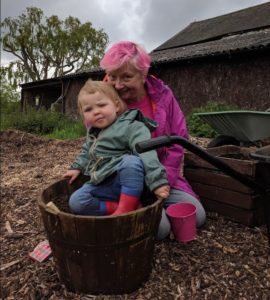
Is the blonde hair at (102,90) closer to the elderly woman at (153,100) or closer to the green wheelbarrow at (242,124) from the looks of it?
the elderly woman at (153,100)

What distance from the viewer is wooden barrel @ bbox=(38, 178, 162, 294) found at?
1.86 metres

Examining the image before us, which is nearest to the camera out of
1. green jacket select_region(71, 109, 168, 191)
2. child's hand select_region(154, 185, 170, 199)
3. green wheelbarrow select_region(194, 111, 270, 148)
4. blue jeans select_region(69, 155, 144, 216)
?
A: child's hand select_region(154, 185, 170, 199)

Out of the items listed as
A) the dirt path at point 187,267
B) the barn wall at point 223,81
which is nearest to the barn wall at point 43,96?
the barn wall at point 223,81

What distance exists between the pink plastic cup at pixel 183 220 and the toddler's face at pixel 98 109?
816mm

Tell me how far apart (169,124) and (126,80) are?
509 mm

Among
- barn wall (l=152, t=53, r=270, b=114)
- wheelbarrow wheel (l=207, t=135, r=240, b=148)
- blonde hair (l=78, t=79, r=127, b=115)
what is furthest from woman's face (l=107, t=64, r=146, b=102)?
barn wall (l=152, t=53, r=270, b=114)

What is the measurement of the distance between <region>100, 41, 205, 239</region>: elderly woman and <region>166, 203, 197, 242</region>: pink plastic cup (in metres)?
0.07

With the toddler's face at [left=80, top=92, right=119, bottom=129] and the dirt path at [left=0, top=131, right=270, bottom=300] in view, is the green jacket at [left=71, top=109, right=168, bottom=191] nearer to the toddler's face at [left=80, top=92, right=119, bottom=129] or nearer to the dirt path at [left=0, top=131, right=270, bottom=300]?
the toddler's face at [left=80, top=92, right=119, bottom=129]

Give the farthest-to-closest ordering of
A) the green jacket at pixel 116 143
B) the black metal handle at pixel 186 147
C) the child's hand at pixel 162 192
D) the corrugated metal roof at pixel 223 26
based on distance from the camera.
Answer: the corrugated metal roof at pixel 223 26
the green jacket at pixel 116 143
the child's hand at pixel 162 192
the black metal handle at pixel 186 147

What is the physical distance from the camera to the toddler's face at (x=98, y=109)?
2355 millimetres

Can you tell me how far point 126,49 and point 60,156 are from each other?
475 cm

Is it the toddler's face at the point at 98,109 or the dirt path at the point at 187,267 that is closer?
the dirt path at the point at 187,267

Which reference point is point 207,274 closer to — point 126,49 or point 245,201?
point 245,201

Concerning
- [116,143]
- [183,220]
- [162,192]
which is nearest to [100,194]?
[116,143]
